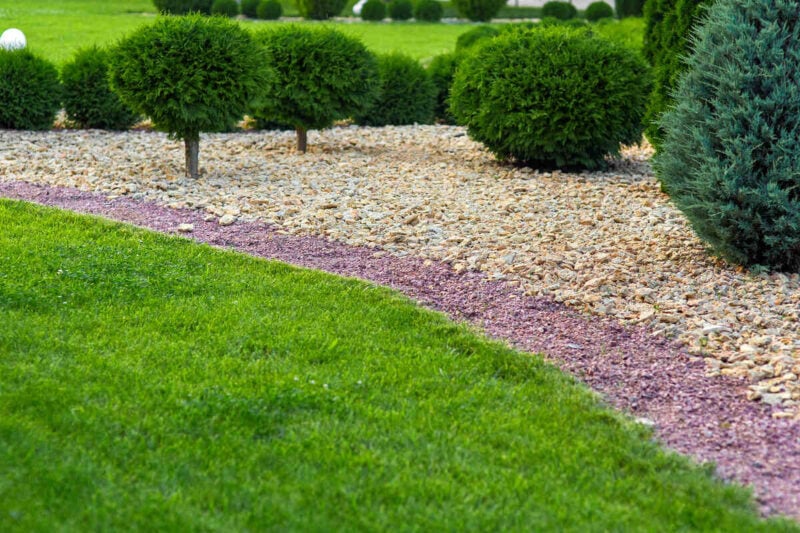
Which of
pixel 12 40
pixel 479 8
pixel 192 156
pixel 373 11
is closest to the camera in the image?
pixel 192 156

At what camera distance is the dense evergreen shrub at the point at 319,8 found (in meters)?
30.1

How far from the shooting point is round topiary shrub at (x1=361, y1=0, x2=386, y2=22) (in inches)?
1233

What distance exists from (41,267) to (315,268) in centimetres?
160

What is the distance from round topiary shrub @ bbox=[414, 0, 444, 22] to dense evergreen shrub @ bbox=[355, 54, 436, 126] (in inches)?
781

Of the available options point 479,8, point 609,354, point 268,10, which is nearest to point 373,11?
point 479,8

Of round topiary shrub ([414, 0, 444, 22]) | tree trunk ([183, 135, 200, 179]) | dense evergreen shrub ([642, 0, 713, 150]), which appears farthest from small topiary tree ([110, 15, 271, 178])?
round topiary shrub ([414, 0, 444, 22])

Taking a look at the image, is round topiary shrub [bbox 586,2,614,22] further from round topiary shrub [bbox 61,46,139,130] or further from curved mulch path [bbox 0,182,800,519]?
curved mulch path [bbox 0,182,800,519]

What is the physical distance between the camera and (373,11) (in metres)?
31.4

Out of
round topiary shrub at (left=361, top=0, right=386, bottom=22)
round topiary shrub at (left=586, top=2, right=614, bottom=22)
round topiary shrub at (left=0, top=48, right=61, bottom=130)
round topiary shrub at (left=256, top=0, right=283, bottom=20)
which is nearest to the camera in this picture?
round topiary shrub at (left=0, top=48, right=61, bottom=130)

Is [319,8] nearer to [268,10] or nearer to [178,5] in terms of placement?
[268,10]

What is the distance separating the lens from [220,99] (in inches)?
317

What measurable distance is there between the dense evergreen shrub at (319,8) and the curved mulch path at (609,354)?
2454 centimetres

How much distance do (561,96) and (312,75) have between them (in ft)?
8.80

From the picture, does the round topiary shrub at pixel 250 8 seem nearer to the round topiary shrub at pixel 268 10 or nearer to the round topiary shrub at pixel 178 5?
the round topiary shrub at pixel 268 10
